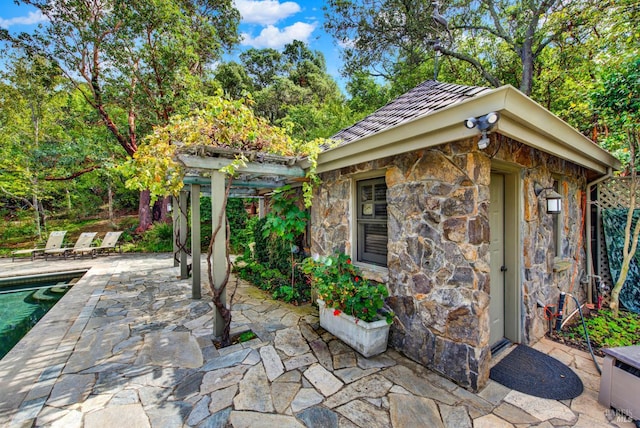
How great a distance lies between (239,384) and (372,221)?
2381mm

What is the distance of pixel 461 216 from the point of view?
8.31 feet

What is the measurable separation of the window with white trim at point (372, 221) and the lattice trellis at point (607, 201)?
13.4ft

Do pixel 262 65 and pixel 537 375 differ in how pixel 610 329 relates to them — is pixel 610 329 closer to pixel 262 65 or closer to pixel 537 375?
pixel 537 375

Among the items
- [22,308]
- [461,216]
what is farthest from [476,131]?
[22,308]

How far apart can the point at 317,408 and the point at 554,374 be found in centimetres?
247

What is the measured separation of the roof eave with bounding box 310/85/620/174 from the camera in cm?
197

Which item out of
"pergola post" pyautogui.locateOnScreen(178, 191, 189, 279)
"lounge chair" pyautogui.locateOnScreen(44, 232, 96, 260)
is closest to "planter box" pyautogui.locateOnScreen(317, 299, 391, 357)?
"pergola post" pyautogui.locateOnScreen(178, 191, 189, 279)

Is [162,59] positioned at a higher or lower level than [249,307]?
higher

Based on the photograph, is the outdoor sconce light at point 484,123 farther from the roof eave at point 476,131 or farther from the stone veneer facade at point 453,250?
the stone veneer facade at point 453,250

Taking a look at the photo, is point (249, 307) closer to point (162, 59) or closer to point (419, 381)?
point (419, 381)

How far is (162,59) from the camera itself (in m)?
9.10

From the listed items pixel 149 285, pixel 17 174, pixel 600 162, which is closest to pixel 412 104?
pixel 600 162

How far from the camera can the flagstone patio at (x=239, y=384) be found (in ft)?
7.00

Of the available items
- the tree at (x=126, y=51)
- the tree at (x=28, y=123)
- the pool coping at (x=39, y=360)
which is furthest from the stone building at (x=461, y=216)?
the tree at (x=28, y=123)
